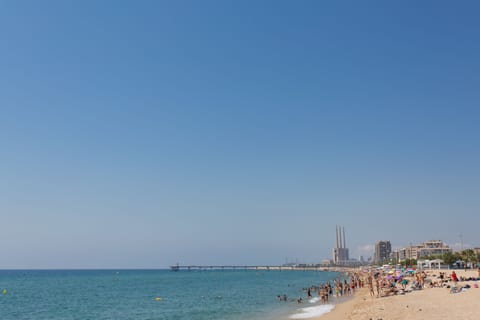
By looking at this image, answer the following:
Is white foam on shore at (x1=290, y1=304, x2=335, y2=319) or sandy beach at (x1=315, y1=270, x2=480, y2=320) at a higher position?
sandy beach at (x1=315, y1=270, x2=480, y2=320)

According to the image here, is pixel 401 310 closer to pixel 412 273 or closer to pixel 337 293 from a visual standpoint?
pixel 337 293

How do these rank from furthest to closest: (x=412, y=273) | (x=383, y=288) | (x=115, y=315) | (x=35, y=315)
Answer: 1. (x=412, y=273)
2. (x=383, y=288)
3. (x=35, y=315)
4. (x=115, y=315)

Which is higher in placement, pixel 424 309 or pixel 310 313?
pixel 424 309

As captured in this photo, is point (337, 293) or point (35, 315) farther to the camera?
point (337, 293)

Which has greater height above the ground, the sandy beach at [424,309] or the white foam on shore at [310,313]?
the sandy beach at [424,309]

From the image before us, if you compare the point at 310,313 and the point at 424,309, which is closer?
the point at 424,309

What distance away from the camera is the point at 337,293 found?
49.7 meters

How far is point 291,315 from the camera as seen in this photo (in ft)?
111

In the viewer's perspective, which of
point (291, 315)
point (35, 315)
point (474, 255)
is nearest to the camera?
point (291, 315)

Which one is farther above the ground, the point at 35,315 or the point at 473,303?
the point at 473,303

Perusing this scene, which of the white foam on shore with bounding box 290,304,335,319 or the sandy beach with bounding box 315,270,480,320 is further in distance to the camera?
the white foam on shore with bounding box 290,304,335,319

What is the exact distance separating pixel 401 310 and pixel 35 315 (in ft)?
114

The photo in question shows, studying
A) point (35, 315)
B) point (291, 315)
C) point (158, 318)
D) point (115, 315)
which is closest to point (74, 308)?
point (35, 315)

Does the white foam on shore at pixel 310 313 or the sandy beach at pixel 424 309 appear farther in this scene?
the white foam on shore at pixel 310 313
